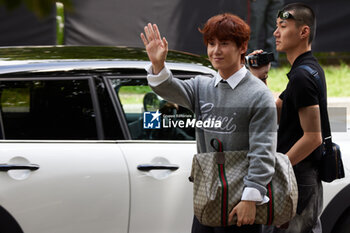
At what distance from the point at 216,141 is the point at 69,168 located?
936 millimetres

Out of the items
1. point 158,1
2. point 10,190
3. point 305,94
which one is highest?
point 158,1

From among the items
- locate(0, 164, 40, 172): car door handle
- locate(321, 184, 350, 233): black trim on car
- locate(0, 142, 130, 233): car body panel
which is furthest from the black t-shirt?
locate(0, 164, 40, 172): car door handle

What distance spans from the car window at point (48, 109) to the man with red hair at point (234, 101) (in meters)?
0.81

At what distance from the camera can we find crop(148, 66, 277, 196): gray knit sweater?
94.7 inches

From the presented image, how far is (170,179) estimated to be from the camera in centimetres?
315

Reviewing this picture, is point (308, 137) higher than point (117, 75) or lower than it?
lower

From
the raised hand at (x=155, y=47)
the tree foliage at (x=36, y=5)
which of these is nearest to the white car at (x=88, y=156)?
A: the raised hand at (x=155, y=47)

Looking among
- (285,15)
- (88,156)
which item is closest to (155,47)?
(285,15)

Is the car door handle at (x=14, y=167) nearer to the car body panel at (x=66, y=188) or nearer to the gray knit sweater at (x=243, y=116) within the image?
the car body panel at (x=66, y=188)

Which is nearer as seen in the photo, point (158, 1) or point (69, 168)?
point (69, 168)

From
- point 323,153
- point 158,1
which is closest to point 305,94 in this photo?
point 323,153

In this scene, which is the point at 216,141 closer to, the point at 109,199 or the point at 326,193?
the point at 109,199

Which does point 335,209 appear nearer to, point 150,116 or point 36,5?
point 150,116

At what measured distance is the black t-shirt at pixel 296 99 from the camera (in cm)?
261
